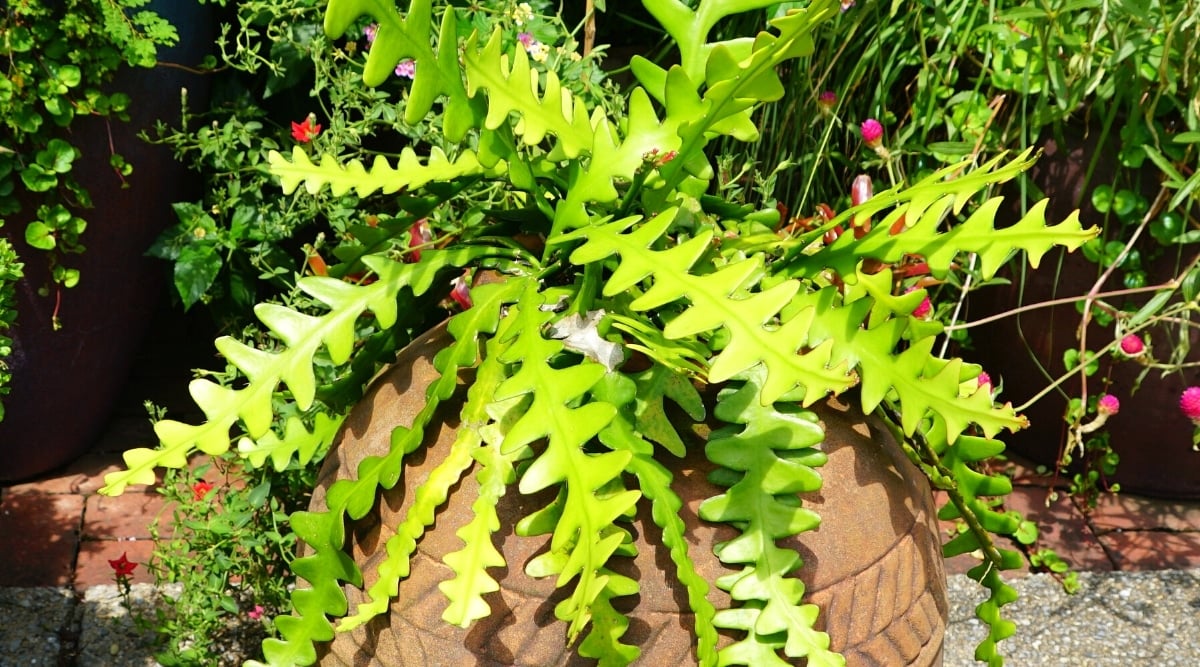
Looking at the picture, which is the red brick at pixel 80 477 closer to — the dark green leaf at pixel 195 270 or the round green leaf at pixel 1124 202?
the dark green leaf at pixel 195 270

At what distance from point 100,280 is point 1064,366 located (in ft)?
6.94

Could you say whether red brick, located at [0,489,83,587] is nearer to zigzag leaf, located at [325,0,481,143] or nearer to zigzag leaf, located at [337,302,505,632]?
zigzag leaf, located at [337,302,505,632]

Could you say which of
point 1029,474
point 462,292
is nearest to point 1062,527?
point 1029,474

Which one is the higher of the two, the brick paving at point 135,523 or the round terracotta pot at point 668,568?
the round terracotta pot at point 668,568

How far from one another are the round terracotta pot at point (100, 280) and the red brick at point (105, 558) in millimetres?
294

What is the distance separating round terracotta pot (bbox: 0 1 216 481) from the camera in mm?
2381

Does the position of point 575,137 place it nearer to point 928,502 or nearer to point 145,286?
point 928,502

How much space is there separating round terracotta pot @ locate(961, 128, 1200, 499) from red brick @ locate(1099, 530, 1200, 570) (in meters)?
0.13

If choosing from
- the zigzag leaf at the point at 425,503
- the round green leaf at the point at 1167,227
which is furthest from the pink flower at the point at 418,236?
the round green leaf at the point at 1167,227

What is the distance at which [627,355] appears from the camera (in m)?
1.29

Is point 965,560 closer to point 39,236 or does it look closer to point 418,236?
point 418,236

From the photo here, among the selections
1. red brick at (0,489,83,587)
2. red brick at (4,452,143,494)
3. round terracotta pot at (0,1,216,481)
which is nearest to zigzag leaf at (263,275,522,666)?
red brick at (0,489,83,587)

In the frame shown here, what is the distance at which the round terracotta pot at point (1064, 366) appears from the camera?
8.41 ft

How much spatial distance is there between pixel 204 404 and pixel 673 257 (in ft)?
1.78
